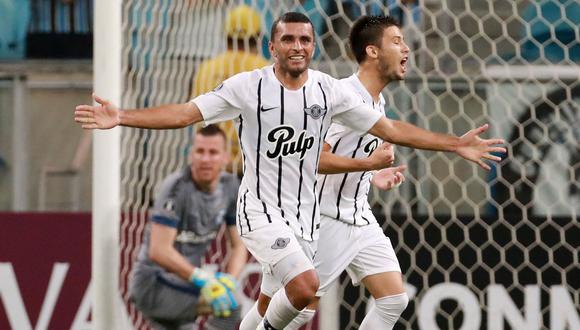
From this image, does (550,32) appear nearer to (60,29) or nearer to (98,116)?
(60,29)

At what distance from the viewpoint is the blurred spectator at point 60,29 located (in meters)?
7.34

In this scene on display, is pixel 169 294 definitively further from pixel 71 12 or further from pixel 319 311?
pixel 71 12

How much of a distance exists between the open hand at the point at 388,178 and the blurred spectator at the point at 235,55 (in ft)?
5.66

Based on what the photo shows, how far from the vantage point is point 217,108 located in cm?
491

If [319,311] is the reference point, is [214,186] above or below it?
above

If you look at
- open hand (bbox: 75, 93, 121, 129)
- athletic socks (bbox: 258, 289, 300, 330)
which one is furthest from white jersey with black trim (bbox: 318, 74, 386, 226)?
open hand (bbox: 75, 93, 121, 129)

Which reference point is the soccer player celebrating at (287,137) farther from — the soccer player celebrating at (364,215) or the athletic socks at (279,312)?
the soccer player celebrating at (364,215)

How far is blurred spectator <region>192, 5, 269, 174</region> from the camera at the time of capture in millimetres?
6930

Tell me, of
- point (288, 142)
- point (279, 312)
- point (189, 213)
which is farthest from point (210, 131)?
point (279, 312)

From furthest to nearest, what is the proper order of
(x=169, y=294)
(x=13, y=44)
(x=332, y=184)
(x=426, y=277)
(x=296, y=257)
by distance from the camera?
1. (x=13, y=44)
2. (x=426, y=277)
3. (x=169, y=294)
4. (x=332, y=184)
5. (x=296, y=257)

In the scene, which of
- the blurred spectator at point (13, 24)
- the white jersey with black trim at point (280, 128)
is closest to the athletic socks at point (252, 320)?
the white jersey with black trim at point (280, 128)

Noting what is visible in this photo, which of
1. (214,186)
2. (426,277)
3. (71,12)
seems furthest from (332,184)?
(71,12)

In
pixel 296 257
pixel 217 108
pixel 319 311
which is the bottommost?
pixel 319 311

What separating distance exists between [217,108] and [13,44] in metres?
2.80
